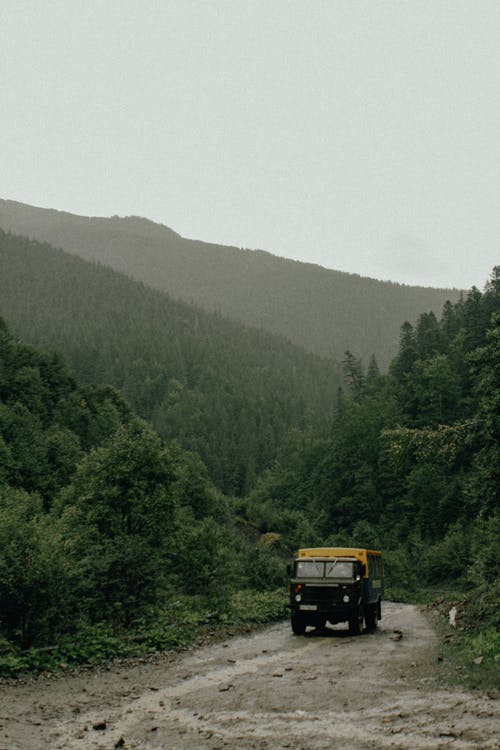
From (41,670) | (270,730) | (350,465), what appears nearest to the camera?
(270,730)

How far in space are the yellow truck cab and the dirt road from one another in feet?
13.8

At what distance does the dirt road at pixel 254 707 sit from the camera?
9766mm

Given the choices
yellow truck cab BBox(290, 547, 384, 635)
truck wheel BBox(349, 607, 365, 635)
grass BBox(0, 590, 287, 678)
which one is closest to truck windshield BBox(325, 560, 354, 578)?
yellow truck cab BBox(290, 547, 384, 635)

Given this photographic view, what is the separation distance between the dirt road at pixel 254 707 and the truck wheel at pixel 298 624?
4999mm

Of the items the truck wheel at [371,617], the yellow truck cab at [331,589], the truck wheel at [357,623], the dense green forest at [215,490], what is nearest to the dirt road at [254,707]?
the dense green forest at [215,490]

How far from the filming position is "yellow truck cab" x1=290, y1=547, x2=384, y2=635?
2272 centimetres

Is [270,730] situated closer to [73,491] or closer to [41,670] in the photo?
[41,670]

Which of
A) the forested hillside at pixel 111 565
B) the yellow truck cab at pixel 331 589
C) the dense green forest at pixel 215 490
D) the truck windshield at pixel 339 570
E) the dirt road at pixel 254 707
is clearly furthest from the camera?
the truck windshield at pixel 339 570

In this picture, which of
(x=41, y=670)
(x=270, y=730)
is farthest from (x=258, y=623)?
(x=270, y=730)

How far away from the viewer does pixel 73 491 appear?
1598 inches

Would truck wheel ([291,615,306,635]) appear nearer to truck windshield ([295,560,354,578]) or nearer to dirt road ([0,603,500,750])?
truck windshield ([295,560,354,578])

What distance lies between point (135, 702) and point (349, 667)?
5577 mm

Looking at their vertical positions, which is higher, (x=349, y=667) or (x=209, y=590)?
(x=349, y=667)

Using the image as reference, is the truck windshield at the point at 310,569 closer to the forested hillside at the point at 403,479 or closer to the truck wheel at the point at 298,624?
the truck wheel at the point at 298,624
